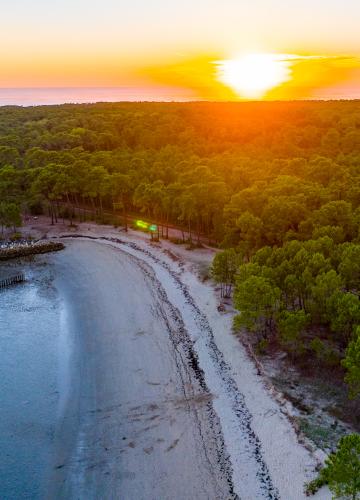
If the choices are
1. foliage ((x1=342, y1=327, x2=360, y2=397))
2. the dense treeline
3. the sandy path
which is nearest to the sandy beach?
the sandy path

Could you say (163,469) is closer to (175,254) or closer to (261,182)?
(175,254)

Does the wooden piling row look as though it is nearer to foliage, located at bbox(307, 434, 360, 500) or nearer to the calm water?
the calm water

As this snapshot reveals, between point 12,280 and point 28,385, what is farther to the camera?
point 12,280

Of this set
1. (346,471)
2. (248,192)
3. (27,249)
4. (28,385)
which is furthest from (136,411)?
(27,249)

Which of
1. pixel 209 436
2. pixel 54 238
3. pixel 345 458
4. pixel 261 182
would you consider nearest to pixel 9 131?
pixel 54 238

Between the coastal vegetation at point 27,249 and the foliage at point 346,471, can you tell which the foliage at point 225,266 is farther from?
the coastal vegetation at point 27,249

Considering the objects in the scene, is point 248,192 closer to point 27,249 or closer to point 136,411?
point 27,249
